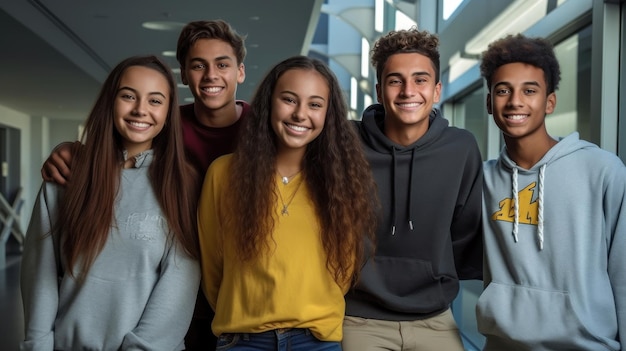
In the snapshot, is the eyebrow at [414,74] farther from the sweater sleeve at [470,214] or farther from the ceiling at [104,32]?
the ceiling at [104,32]

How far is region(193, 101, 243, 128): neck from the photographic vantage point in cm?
318

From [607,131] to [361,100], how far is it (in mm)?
13159

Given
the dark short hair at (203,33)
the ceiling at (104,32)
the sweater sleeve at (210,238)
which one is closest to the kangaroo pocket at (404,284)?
the sweater sleeve at (210,238)

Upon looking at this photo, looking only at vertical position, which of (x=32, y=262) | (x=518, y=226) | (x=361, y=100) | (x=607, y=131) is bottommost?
(x=32, y=262)

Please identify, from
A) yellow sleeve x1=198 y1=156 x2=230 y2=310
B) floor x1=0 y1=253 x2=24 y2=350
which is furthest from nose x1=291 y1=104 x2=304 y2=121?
floor x1=0 y1=253 x2=24 y2=350

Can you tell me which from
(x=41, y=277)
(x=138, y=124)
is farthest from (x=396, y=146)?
(x=41, y=277)

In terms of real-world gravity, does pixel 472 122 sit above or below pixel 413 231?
above

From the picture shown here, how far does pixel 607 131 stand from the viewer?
335 cm

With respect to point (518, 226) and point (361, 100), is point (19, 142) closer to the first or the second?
point (361, 100)

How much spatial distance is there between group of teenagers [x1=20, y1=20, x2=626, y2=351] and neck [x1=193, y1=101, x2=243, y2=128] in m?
0.50

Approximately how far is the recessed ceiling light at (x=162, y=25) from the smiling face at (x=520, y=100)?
713 centimetres

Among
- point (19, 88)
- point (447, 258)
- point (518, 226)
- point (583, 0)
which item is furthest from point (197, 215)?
point (19, 88)

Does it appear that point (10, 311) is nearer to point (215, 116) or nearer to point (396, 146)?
point (215, 116)

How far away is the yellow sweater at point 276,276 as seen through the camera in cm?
235
